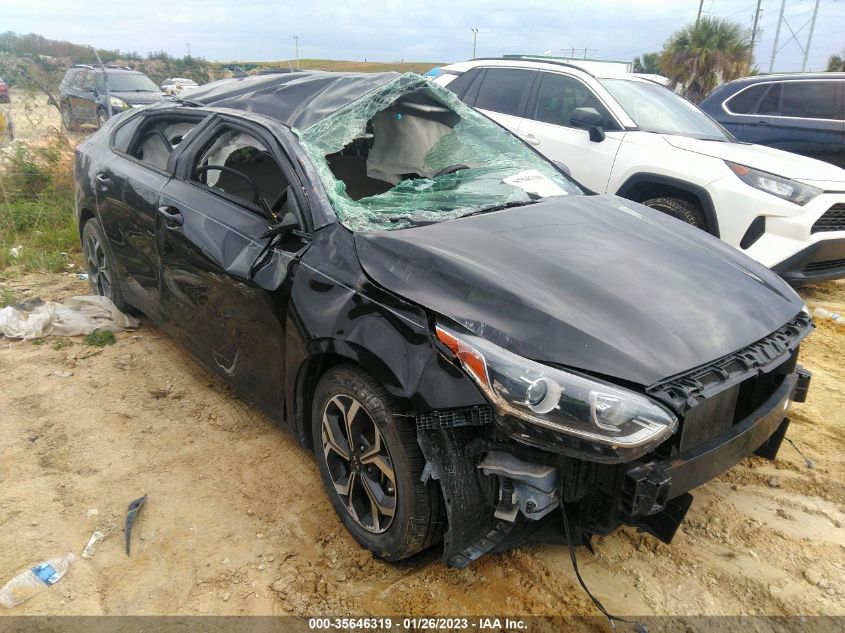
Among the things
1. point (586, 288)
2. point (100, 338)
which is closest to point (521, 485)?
point (586, 288)

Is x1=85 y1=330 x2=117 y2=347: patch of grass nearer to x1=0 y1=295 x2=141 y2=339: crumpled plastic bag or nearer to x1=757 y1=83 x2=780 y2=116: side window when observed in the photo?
x1=0 y1=295 x2=141 y2=339: crumpled plastic bag

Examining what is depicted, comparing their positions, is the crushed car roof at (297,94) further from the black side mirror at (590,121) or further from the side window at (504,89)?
the side window at (504,89)

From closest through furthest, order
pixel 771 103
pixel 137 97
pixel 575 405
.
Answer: pixel 575 405
pixel 771 103
pixel 137 97

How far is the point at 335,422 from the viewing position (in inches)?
98.8

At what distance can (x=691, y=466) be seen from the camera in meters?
1.96

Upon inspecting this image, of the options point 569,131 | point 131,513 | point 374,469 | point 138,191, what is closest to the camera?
point 374,469

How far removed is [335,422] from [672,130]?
15.5 feet

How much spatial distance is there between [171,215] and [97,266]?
1849 millimetres

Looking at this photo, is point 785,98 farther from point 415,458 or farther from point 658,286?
point 415,458

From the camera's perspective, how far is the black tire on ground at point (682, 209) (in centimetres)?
511

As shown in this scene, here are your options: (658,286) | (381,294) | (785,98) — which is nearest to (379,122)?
(381,294)

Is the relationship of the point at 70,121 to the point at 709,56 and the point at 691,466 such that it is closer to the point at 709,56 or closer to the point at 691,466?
the point at 691,466

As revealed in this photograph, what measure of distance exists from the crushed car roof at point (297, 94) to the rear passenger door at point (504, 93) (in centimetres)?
318

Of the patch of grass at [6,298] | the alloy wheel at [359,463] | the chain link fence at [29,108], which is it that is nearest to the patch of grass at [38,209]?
the chain link fence at [29,108]
